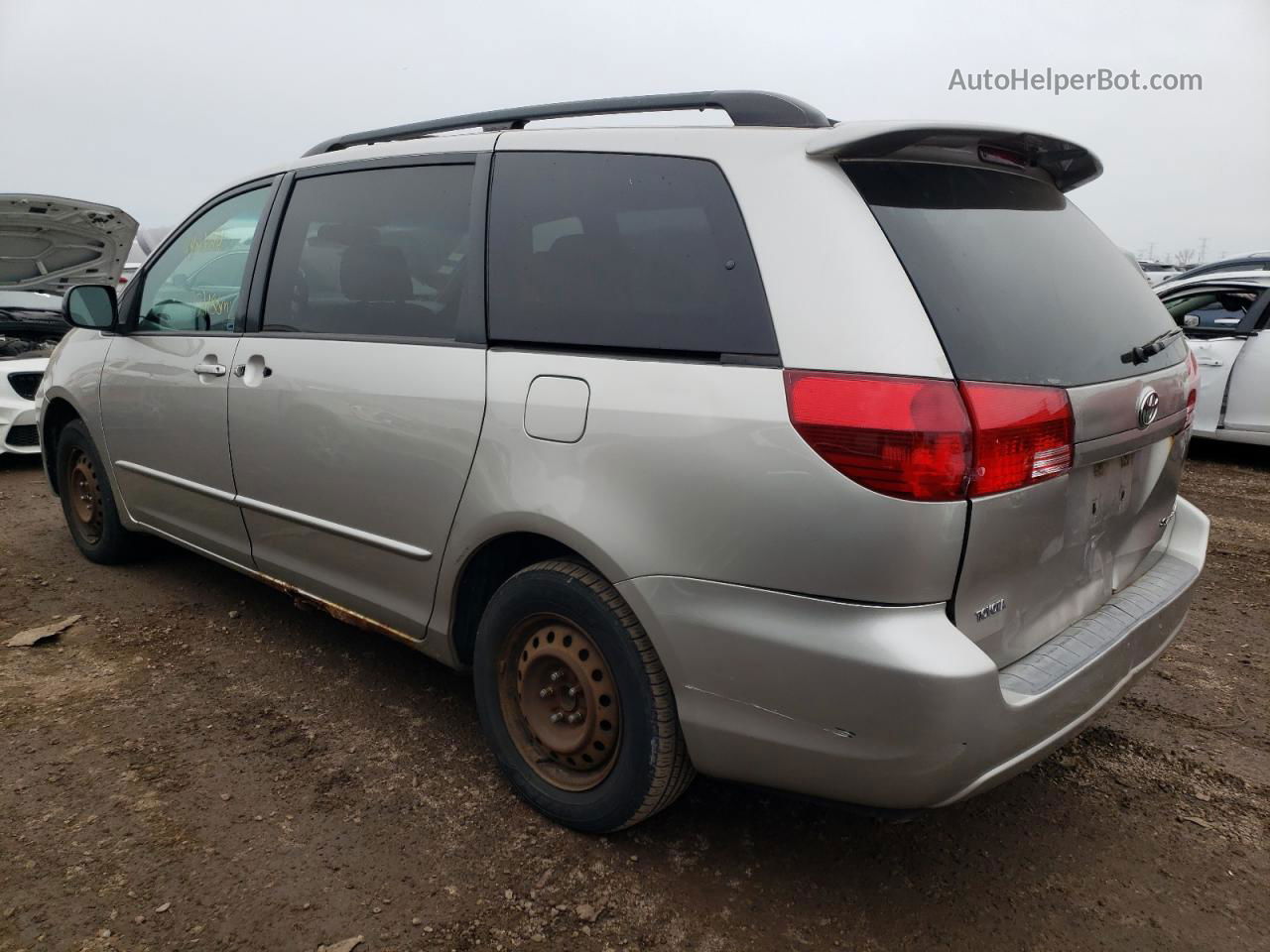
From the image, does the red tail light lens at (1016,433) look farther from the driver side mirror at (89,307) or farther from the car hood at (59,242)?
the car hood at (59,242)

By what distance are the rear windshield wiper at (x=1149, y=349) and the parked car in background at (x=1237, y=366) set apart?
4769 mm

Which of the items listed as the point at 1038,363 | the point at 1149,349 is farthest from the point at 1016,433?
the point at 1149,349

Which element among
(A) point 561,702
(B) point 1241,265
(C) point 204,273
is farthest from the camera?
(B) point 1241,265

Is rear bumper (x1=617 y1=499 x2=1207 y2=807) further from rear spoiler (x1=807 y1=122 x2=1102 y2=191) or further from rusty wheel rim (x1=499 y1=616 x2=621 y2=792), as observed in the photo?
rear spoiler (x1=807 y1=122 x2=1102 y2=191)

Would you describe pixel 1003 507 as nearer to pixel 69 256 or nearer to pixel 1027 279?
pixel 1027 279

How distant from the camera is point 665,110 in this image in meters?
2.32

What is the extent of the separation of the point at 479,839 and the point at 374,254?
5.49ft

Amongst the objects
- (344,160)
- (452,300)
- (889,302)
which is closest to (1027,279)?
(889,302)

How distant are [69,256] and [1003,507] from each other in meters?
7.32

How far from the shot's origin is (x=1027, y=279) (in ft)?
6.87

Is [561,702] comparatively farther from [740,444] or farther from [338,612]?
[338,612]

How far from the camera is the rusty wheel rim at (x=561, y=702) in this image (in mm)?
2266

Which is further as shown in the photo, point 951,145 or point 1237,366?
point 1237,366

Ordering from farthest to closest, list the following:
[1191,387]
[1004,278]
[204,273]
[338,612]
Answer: [204,273] → [338,612] → [1191,387] → [1004,278]
